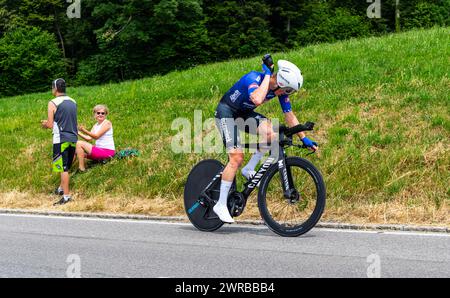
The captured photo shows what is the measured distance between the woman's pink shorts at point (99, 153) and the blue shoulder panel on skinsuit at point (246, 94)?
4.70 metres

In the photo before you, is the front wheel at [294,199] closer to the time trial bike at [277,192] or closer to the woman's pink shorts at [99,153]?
the time trial bike at [277,192]

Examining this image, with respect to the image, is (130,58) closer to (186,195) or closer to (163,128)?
(163,128)

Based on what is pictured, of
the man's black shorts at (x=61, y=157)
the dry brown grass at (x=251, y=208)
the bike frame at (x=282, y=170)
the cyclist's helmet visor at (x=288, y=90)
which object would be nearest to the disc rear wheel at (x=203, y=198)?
the bike frame at (x=282, y=170)

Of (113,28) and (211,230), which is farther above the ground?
(113,28)

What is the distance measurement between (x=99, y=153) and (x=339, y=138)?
4.51 meters

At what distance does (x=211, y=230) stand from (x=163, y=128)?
236 inches

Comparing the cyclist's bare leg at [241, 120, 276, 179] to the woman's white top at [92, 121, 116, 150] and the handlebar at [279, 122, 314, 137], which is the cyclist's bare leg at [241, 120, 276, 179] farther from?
the woman's white top at [92, 121, 116, 150]

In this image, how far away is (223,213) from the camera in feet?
21.8

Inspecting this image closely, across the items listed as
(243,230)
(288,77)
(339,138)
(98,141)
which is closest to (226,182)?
(243,230)

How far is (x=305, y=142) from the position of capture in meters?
6.39

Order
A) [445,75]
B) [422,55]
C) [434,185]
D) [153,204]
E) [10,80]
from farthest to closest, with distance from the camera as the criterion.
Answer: [10,80] → [422,55] → [445,75] → [153,204] → [434,185]

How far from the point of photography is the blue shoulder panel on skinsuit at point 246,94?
6340 millimetres

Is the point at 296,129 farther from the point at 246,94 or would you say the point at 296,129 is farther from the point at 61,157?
the point at 61,157
